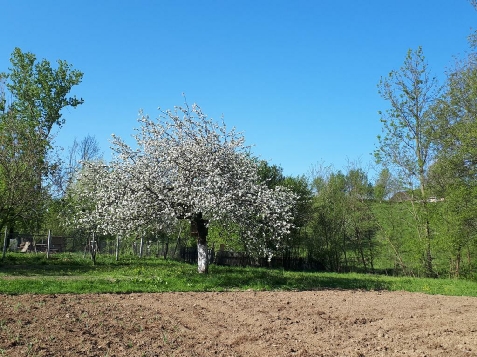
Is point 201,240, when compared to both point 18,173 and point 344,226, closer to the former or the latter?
point 18,173

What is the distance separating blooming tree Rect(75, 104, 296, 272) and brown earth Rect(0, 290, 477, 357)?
153 inches

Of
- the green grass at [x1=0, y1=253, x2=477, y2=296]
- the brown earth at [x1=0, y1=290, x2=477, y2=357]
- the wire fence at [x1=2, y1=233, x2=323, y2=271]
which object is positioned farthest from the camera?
the wire fence at [x1=2, y1=233, x2=323, y2=271]

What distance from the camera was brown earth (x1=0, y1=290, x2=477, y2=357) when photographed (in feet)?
A: 22.0

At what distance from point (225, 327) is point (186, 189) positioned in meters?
7.07

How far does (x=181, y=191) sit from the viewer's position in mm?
14945

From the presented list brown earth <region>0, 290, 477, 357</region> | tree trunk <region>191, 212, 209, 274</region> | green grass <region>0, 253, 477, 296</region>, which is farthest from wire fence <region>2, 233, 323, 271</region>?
brown earth <region>0, 290, 477, 357</region>

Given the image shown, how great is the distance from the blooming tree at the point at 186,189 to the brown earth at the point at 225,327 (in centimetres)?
388

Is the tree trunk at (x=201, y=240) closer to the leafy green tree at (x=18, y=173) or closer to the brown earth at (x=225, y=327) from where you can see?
the brown earth at (x=225, y=327)

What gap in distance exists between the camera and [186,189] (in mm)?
14695

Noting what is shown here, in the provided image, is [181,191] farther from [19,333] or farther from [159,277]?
[19,333]

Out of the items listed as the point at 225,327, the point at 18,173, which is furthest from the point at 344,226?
the point at 225,327

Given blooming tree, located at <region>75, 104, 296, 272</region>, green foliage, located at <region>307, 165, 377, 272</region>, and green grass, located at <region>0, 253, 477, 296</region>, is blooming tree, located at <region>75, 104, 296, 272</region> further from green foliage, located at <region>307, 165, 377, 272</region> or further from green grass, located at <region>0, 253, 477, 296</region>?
green foliage, located at <region>307, 165, 377, 272</region>

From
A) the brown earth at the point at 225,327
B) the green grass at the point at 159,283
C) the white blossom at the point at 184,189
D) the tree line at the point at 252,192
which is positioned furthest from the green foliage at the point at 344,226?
the brown earth at the point at 225,327

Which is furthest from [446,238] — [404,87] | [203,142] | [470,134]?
[203,142]
